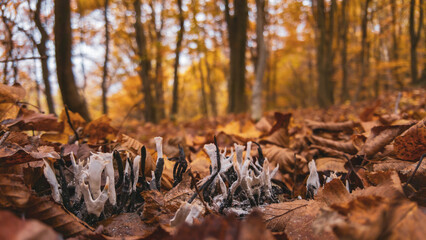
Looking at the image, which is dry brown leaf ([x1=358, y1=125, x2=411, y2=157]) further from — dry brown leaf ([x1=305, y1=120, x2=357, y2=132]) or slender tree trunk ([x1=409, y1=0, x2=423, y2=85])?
slender tree trunk ([x1=409, y1=0, x2=423, y2=85])

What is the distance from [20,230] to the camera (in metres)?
0.43

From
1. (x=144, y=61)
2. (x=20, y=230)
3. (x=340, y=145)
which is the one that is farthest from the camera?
(x=144, y=61)

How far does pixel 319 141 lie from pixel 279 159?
423mm

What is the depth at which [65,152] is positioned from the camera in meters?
1.18

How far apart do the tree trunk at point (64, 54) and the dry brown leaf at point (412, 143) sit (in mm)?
2621

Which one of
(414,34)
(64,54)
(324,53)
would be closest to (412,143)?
(64,54)

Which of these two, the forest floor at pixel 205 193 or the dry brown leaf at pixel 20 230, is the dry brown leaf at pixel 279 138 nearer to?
the forest floor at pixel 205 193

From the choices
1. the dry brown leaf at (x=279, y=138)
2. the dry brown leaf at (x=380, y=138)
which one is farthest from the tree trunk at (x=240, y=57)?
the dry brown leaf at (x=380, y=138)

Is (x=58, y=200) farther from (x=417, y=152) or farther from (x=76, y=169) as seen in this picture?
(x=417, y=152)

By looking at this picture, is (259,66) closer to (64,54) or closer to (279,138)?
(279,138)

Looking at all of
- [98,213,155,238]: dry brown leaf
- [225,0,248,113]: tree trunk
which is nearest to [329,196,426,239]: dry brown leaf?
[98,213,155,238]: dry brown leaf

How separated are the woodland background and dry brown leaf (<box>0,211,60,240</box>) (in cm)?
100

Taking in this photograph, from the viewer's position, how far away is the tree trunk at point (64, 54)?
2.45 metres

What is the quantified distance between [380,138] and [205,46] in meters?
9.66
